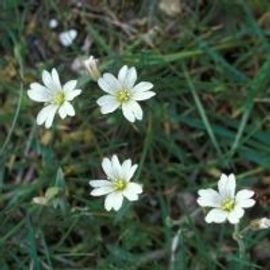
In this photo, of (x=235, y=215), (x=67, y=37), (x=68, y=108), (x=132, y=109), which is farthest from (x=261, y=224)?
(x=67, y=37)

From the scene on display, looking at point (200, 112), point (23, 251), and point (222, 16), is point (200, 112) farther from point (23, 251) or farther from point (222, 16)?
point (23, 251)

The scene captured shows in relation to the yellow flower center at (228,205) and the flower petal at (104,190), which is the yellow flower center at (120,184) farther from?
the yellow flower center at (228,205)

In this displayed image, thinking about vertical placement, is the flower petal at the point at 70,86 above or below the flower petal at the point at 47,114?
above

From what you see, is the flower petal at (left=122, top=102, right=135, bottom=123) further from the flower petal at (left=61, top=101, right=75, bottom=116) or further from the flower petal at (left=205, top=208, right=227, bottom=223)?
the flower petal at (left=205, top=208, right=227, bottom=223)

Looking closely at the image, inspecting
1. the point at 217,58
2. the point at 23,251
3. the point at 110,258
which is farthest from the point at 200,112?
the point at 23,251

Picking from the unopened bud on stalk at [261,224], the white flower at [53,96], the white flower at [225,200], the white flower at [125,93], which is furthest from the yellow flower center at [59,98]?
the unopened bud on stalk at [261,224]
